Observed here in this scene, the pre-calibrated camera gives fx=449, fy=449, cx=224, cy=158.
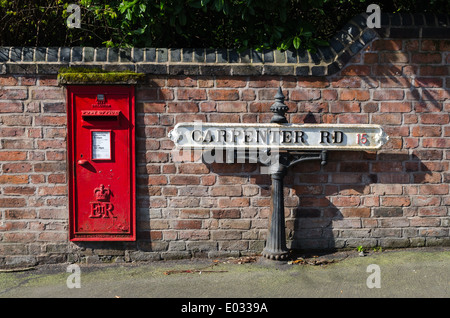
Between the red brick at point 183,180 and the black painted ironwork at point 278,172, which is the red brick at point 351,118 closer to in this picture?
the black painted ironwork at point 278,172

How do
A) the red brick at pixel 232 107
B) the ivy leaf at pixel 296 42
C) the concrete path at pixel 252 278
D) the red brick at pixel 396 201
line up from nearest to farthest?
the concrete path at pixel 252 278, the ivy leaf at pixel 296 42, the red brick at pixel 232 107, the red brick at pixel 396 201

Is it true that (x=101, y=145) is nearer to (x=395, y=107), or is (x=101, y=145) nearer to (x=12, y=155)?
(x=12, y=155)

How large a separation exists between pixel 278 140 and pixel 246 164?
417 mm

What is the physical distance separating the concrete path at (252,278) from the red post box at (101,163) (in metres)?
0.42

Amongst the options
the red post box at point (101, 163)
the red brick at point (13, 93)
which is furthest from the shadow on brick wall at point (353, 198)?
the red brick at point (13, 93)

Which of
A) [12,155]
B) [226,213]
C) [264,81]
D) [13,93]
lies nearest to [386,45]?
[264,81]

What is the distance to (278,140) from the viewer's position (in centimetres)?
438

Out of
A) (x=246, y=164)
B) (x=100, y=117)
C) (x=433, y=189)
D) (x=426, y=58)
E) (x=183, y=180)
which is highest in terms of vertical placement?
(x=426, y=58)

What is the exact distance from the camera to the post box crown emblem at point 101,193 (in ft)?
14.6

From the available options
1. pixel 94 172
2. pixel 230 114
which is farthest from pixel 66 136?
pixel 230 114

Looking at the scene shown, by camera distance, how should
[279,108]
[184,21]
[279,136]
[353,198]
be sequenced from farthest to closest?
1. [353,198]
2. [184,21]
3. [279,136]
4. [279,108]

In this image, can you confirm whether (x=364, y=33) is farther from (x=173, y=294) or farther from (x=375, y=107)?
(x=173, y=294)

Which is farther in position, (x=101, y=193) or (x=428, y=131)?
(x=428, y=131)

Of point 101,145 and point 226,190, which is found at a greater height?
point 101,145
